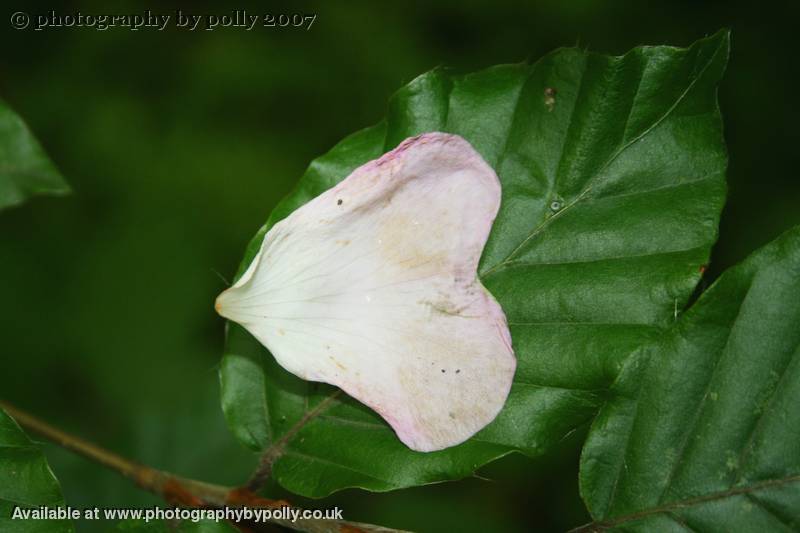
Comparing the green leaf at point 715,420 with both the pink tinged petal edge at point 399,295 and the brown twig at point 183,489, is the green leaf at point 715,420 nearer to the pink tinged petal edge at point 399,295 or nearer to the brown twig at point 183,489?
the pink tinged petal edge at point 399,295

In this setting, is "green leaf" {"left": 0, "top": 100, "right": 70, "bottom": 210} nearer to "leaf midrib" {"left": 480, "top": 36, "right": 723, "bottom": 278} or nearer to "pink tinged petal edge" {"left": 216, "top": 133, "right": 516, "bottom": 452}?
"pink tinged petal edge" {"left": 216, "top": 133, "right": 516, "bottom": 452}

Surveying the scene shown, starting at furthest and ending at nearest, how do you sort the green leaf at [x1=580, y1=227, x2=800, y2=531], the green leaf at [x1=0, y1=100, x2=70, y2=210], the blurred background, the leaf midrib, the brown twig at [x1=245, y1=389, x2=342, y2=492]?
the blurred background < the green leaf at [x1=0, y1=100, x2=70, y2=210] < the brown twig at [x1=245, y1=389, x2=342, y2=492] < the leaf midrib < the green leaf at [x1=580, y1=227, x2=800, y2=531]

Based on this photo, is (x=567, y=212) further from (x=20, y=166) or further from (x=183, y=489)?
(x=20, y=166)

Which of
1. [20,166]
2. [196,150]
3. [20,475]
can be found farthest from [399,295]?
[196,150]

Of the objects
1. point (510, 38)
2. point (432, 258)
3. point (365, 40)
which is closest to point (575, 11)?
point (510, 38)

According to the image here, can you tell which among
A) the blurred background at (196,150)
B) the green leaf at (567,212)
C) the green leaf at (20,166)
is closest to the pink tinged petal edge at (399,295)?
the green leaf at (567,212)

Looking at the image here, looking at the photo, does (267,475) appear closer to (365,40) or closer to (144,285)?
(144,285)

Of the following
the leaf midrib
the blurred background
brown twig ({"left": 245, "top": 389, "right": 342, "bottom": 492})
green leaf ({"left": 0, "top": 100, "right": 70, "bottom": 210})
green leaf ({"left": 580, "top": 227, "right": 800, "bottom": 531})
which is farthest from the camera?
the blurred background

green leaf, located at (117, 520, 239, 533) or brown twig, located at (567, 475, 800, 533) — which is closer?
brown twig, located at (567, 475, 800, 533)

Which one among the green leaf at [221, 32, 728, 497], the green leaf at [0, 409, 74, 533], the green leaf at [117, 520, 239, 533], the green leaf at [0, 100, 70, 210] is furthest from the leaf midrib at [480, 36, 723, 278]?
the green leaf at [0, 100, 70, 210]
